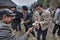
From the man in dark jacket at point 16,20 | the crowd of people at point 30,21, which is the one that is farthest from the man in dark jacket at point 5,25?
the man in dark jacket at point 16,20

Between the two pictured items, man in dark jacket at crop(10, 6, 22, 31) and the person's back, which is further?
man in dark jacket at crop(10, 6, 22, 31)

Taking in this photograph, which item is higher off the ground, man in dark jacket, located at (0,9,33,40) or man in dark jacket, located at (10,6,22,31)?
man in dark jacket, located at (0,9,33,40)

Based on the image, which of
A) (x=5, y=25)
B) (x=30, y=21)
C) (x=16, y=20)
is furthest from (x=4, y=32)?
(x=16, y=20)

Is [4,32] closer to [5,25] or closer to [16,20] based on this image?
[5,25]

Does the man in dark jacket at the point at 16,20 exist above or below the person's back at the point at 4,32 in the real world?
below

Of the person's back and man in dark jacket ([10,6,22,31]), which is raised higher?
the person's back

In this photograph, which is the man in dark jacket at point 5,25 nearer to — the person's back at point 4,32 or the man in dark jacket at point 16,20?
the person's back at point 4,32

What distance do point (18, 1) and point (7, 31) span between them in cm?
390

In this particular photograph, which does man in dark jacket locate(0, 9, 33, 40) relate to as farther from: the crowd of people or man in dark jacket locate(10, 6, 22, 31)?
man in dark jacket locate(10, 6, 22, 31)

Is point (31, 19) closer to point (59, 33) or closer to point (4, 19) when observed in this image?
point (59, 33)

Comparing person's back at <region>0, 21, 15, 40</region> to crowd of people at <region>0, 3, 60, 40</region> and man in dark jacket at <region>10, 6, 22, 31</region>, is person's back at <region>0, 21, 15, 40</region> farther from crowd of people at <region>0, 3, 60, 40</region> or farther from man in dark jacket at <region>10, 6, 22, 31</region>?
man in dark jacket at <region>10, 6, 22, 31</region>

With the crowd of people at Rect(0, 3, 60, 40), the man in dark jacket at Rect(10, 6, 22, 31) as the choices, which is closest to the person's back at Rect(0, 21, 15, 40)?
the crowd of people at Rect(0, 3, 60, 40)

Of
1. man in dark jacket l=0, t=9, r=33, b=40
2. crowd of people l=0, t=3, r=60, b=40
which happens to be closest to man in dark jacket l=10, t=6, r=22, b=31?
crowd of people l=0, t=3, r=60, b=40

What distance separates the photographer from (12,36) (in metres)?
4.19
